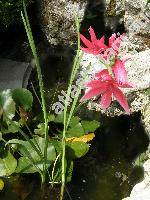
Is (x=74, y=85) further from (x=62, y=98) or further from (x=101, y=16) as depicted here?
(x=101, y=16)

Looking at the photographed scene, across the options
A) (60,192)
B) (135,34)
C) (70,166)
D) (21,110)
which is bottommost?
(60,192)

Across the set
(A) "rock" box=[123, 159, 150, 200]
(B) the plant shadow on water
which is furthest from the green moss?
(A) "rock" box=[123, 159, 150, 200]

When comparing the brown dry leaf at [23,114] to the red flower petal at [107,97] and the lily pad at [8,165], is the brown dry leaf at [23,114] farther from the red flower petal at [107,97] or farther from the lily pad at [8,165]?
the red flower petal at [107,97]

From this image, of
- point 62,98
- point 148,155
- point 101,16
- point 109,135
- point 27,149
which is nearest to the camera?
point 27,149

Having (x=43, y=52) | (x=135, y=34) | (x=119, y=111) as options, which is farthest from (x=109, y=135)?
(x=43, y=52)

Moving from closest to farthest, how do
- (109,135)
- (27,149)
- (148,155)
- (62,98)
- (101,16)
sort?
(27,149) < (148,155) < (109,135) < (62,98) < (101,16)

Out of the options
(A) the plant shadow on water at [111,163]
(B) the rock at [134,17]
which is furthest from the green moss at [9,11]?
(A) the plant shadow on water at [111,163]

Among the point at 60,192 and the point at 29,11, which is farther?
the point at 29,11
